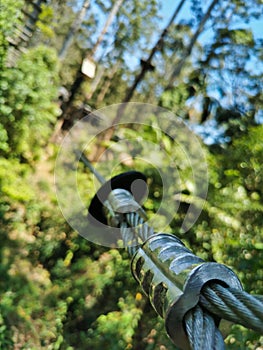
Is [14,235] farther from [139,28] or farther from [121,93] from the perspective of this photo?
[121,93]

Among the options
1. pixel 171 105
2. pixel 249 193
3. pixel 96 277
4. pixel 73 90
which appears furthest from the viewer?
pixel 73 90

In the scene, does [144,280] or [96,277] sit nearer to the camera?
[144,280]

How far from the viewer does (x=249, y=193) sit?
2.46 meters

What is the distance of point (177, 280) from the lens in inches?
20.6

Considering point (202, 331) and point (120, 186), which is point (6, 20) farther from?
point (202, 331)

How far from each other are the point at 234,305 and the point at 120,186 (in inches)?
30.1

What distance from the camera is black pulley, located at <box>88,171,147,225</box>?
3.95ft

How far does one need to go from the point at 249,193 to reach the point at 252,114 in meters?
1.95

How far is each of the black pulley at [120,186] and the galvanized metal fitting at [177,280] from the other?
60cm

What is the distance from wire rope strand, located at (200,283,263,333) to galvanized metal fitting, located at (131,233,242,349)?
1 centimetres

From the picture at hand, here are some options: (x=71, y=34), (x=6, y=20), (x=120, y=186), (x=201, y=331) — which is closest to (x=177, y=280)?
(x=201, y=331)

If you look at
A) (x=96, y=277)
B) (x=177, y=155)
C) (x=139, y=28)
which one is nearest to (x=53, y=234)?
(x=96, y=277)

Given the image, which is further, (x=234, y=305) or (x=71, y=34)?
(x=71, y=34)

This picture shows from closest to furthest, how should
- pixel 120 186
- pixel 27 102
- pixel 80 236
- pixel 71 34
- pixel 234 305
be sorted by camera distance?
pixel 234 305, pixel 120 186, pixel 80 236, pixel 27 102, pixel 71 34
